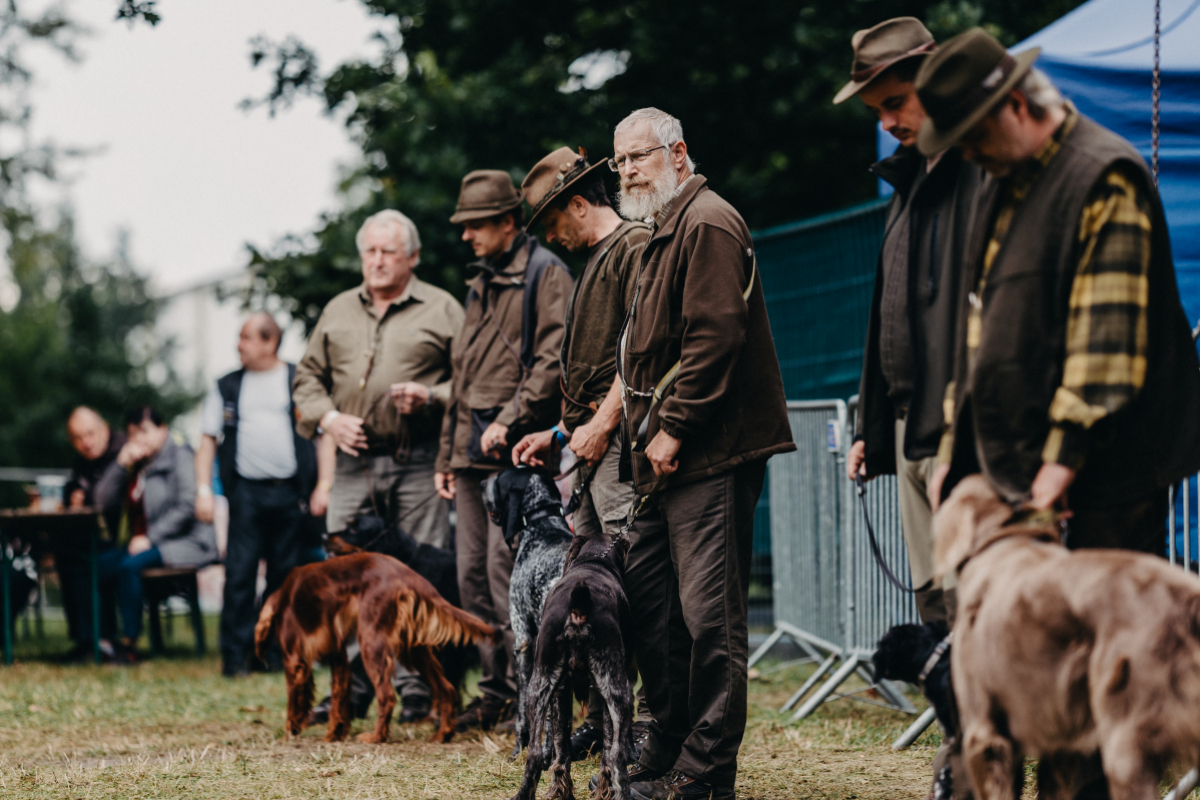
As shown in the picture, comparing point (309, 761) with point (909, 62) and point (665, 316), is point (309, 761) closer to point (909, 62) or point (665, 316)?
point (665, 316)

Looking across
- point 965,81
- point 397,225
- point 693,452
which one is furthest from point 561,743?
point 397,225

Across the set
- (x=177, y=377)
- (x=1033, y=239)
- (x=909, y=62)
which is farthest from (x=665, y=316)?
(x=177, y=377)

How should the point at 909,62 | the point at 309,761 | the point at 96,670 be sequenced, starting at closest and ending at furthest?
the point at 909,62, the point at 309,761, the point at 96,670

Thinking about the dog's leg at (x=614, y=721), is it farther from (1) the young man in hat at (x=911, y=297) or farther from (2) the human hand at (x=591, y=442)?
(1) the young man in hat at (x=911, y=297)

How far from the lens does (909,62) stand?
142 inches

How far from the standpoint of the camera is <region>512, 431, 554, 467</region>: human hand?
16.9 feet

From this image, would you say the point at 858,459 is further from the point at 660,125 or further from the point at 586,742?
the point at 586,742

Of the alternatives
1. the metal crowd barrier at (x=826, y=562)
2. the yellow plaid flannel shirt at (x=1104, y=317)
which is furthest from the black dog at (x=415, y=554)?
the yellow plaid flannel shirt at (x=1104, y=317)

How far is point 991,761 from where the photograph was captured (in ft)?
8.62

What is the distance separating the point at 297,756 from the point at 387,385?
→ 192 cm

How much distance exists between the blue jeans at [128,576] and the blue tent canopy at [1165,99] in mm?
7754

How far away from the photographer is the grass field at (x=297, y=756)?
177 inches

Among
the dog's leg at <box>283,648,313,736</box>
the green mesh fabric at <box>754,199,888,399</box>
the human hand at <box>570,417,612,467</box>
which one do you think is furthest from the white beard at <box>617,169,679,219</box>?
the green mesh fabric at <box>754,199,888,399</box>

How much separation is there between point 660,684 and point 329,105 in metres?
8.76
